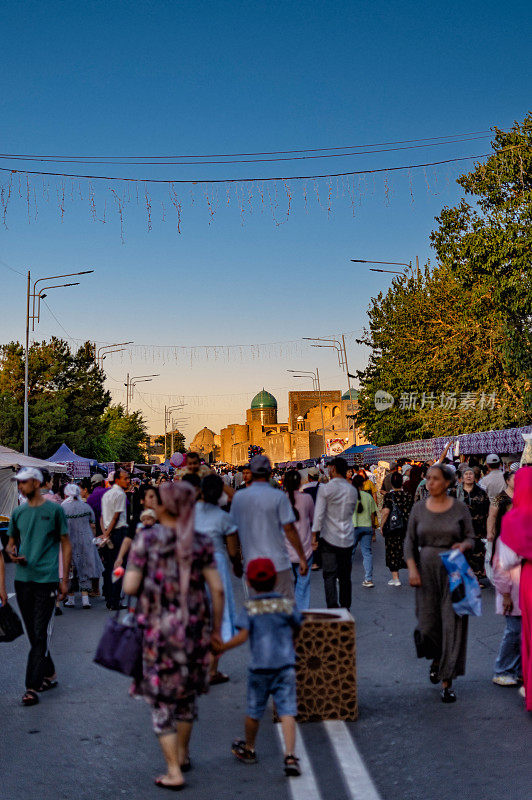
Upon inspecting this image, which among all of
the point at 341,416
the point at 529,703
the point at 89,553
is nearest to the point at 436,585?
the point at 529,703

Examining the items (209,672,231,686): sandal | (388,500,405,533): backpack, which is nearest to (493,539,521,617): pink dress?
(209,672,231,686): sandal

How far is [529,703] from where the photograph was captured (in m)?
6.16

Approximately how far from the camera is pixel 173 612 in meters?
4.91

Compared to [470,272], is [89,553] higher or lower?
lower

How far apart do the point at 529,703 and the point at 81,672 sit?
3.92 m

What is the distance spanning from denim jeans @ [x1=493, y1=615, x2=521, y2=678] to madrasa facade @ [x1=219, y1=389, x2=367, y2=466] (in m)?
96.0

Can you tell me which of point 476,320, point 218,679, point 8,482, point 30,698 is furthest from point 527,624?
point 476,320

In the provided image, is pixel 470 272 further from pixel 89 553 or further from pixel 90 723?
pixel 90 723

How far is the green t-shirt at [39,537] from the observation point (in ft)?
23.6

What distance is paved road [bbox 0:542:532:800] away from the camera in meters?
4.95

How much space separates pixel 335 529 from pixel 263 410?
164005mm

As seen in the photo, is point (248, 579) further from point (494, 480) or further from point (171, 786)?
point (494, 480)

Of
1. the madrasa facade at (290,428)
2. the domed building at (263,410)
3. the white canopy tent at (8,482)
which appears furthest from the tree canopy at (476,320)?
the domed building at (263,410)

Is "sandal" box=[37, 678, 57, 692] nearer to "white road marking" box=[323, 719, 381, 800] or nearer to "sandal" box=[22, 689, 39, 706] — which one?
"sandal" box=[22, 689, 39, 706]
